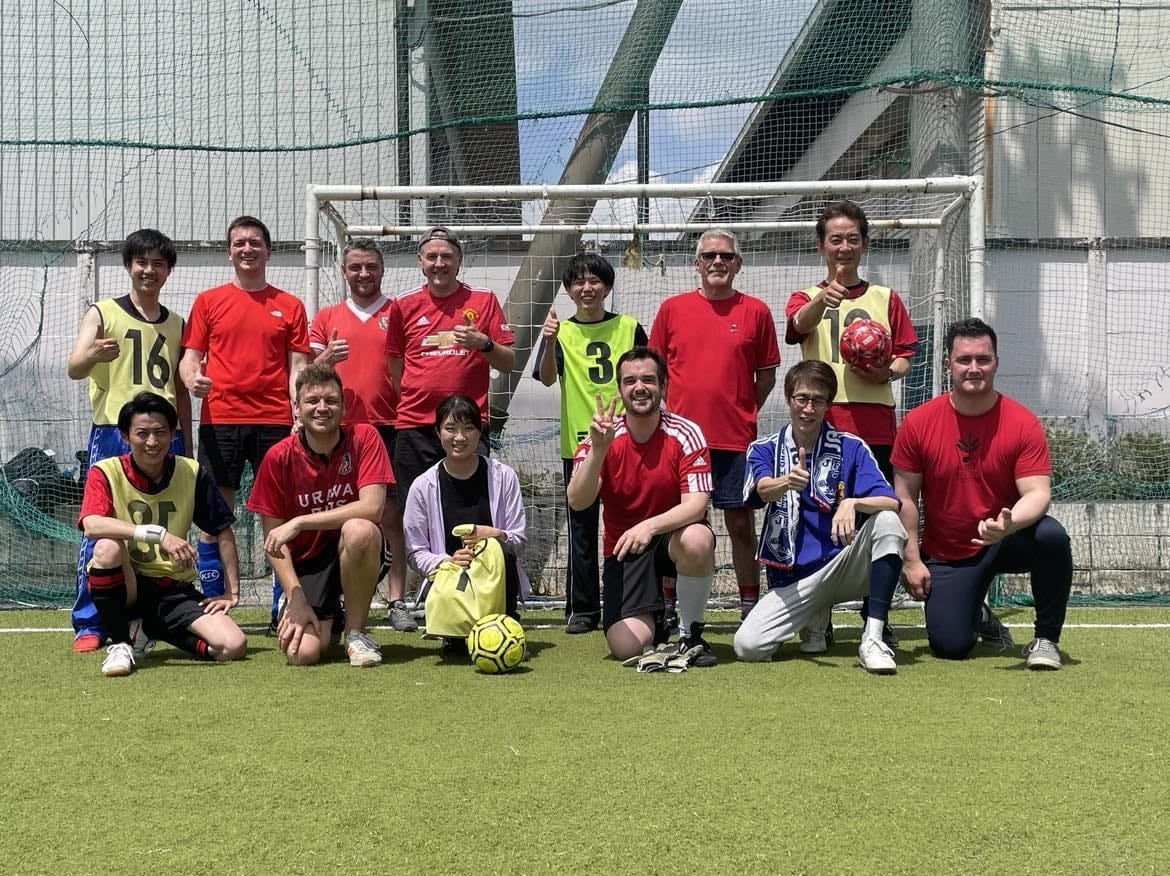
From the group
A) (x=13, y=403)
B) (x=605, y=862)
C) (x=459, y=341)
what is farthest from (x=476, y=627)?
(x=13, y=403)

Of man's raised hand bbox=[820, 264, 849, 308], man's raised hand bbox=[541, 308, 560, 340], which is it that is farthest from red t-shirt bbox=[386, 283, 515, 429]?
man's raised hand bbox=[820, 264, 849, 308]

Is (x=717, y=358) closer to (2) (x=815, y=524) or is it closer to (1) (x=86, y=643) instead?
(2) (x=815, y=524)

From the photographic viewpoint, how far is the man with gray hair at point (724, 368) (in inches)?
201

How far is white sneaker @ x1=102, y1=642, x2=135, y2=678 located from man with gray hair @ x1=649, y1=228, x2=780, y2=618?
2644 millimetres

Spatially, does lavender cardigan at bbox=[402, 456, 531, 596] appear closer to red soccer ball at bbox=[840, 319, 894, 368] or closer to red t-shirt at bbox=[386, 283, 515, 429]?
red t-shirt at bbox=[386, 283, 515, 429]

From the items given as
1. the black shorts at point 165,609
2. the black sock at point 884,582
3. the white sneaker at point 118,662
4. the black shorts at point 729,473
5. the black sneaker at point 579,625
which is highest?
the black shorts at point 729,473

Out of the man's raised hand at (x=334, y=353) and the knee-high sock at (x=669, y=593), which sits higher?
the man's raised hand at (x=334, y=353)

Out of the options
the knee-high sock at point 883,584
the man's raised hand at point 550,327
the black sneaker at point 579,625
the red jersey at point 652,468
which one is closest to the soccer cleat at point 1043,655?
the knee-high sock at point 883,584

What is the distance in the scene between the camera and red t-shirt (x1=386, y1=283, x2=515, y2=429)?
5266 mm

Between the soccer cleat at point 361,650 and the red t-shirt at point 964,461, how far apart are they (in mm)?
2294

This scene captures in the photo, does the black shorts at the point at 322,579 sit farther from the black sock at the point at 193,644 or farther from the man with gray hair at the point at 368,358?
the man with gray hair at the point at 368,358

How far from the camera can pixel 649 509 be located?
440cm

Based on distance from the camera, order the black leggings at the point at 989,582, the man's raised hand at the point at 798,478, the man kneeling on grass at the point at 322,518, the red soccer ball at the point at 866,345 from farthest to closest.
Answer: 1. the red soccer ball at the point at 866,345
2. the man kneeling on grass at the point at 322,518
3. the black leggings at the point at 989,582
4. the man's raised hand at the point at 798,478

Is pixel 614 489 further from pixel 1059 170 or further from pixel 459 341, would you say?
pixel 1059 170
